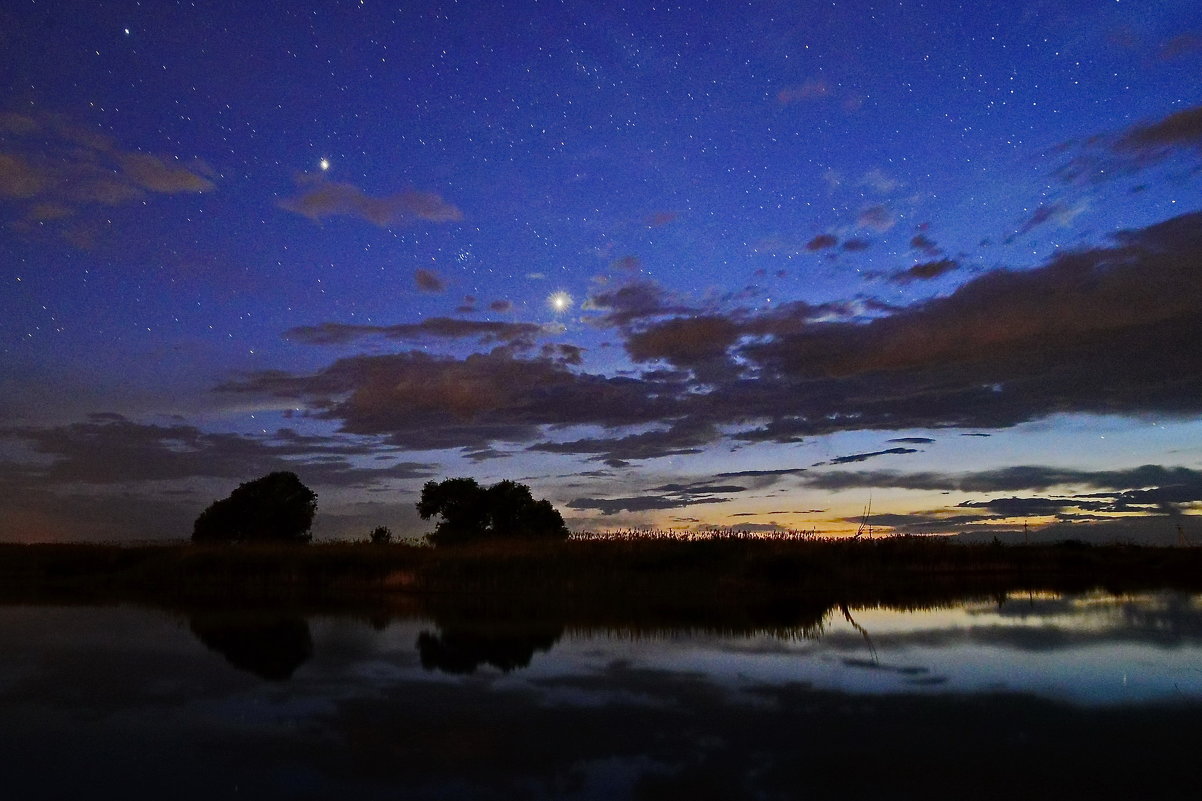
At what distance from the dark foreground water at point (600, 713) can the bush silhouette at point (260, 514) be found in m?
37.8

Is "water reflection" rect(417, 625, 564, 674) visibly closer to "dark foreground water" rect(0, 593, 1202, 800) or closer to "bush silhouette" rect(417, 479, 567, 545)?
"dark foreground water" rect(0, 593, 1202, 800)

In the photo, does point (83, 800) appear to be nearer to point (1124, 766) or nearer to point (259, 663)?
point (259, 663)

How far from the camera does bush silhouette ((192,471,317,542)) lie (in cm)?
5572

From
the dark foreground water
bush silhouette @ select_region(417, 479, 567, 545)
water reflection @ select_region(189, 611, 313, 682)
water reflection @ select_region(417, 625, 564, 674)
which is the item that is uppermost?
bush silhouette @ select_region(417, 479, 567, 545)

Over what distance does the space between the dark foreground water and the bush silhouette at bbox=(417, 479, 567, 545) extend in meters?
39.4

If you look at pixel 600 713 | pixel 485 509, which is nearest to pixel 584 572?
pixel 600 713

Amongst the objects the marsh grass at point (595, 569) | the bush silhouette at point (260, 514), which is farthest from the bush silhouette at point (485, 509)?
the marsh grass at point (595, 569)

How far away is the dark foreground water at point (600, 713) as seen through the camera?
326 inches

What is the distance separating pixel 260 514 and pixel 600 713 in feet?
167

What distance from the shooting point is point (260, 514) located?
184 feet

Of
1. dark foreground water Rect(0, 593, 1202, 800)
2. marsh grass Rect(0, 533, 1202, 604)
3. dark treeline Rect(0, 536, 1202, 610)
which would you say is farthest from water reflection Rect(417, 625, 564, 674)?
marsh grass Rect(0, 533, 1202, 604)

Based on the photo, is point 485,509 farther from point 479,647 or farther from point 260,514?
point 479,647

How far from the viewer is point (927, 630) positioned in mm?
19484

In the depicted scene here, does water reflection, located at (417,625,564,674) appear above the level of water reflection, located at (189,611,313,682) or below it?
below
